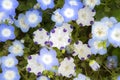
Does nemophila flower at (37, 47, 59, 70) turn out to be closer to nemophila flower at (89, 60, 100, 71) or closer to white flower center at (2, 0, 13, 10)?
nemophila flower at (89, 60, 100, 71)

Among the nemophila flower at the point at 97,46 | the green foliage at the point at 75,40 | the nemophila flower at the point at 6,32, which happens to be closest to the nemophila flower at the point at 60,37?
the green foliage at the point at 75,40

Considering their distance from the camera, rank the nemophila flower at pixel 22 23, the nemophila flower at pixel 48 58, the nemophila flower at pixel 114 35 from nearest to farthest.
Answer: the nemophila flower at pixel 114 35
the nemophila flower at pixel 48 58
the nemophila flower at pixel 22 23

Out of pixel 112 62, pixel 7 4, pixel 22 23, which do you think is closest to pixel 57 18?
pixel 22 23

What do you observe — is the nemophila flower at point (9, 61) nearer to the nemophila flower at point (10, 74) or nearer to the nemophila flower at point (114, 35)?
the nemophila flower at point (10, 74)

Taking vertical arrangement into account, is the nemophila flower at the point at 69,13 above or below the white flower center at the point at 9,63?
above

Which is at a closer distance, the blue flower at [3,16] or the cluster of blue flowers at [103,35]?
the cluster of blue flowers at [103,35]

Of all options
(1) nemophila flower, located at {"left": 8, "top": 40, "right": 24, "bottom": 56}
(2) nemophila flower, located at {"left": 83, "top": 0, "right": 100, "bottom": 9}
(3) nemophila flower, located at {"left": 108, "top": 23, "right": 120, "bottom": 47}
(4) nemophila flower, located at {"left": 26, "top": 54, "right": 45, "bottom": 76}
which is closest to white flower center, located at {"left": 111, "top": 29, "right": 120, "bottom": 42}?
(3) nemophila flower, located at {"left": 108, "top": 23, "right": 120, "bottom": 47}

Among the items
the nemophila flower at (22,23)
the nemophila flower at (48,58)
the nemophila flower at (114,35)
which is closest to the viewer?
the nemophila flower at (114,35)
